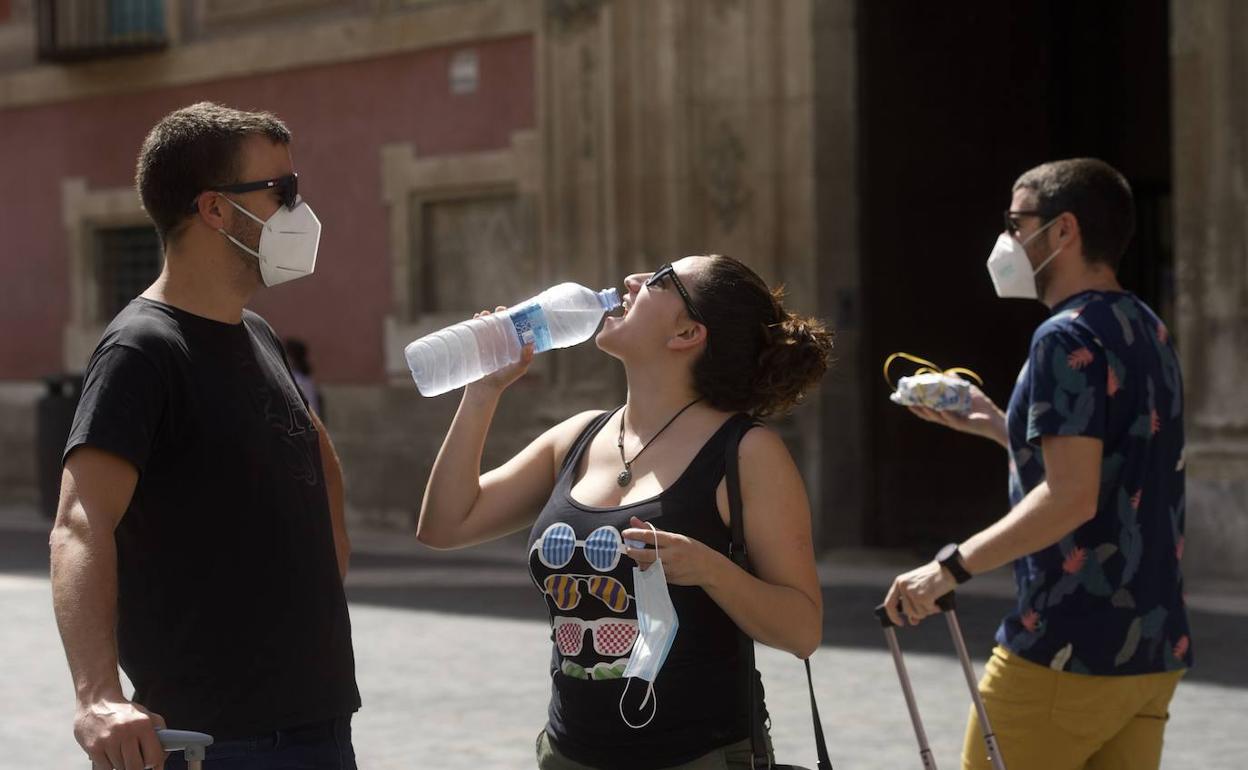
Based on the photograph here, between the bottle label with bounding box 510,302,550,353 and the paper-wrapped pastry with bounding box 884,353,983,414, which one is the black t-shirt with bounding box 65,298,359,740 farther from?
the paper-wrapped pastry with bounding box 884,353,983,414

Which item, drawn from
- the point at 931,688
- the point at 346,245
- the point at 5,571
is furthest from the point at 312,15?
the point at 931,688

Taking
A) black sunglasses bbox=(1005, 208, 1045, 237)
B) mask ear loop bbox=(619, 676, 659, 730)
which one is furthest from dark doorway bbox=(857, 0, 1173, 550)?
mask ear loop bbox=(619, 676, 659, 730)

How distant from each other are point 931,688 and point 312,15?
1057 centimetres

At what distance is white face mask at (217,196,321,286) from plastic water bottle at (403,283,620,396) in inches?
10.5

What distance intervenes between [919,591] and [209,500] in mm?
1471

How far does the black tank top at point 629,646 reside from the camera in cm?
350

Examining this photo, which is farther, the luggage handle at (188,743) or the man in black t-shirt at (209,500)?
the man in black t-shirt at (209,500)

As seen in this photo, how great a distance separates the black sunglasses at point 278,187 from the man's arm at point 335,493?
394mm

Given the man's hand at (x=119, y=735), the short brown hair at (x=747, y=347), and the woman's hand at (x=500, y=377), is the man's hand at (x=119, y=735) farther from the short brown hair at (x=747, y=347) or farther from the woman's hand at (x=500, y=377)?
the short brown hair at (x=747, y=347)

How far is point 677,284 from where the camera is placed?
3729mm

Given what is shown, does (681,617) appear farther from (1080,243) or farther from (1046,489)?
(1080,243)

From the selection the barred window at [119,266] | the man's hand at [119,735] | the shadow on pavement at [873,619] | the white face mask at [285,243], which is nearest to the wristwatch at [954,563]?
the white face mask at [285,243]

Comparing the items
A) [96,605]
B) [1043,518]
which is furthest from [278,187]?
[1043,518]

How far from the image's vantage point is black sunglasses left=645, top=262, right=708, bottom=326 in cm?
371
